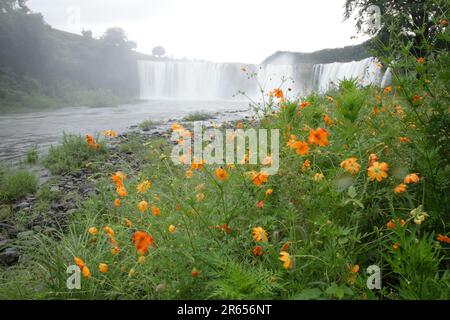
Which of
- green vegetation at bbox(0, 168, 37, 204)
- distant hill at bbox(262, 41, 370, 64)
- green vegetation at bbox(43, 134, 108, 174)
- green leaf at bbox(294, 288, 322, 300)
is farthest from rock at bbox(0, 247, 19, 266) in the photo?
distant hill at bbox(262, 41, 370, 64)

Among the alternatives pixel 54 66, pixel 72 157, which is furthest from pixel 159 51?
pixel 72 157

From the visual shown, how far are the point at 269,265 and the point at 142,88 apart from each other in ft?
108

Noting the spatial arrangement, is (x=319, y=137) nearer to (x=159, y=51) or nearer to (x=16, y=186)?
(x=16, y=186)

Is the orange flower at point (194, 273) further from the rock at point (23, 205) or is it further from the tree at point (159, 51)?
the tree at point (159, 51)

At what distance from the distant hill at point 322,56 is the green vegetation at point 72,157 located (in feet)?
76.0

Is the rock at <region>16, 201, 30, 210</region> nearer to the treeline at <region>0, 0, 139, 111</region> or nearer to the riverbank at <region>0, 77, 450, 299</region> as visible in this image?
the riverbank at <region>0, 77, 450, 299</region>

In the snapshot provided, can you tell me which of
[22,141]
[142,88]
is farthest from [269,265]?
[142,88]

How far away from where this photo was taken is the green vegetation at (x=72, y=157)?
492 cm

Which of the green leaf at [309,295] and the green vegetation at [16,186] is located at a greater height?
the green leaf at [309,295]

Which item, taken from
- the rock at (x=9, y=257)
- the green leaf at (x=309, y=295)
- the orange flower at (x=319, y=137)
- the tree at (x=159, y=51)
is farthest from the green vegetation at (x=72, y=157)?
the tree at (x=159, y=51)

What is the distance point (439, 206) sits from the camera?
137 cm

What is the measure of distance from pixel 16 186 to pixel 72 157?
1.33 metres

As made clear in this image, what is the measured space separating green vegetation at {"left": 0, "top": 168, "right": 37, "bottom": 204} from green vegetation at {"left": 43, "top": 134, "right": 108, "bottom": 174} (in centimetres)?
68

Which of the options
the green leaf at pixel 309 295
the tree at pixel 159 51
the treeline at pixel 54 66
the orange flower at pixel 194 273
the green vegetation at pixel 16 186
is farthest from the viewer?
the tree at pixel 159 51
